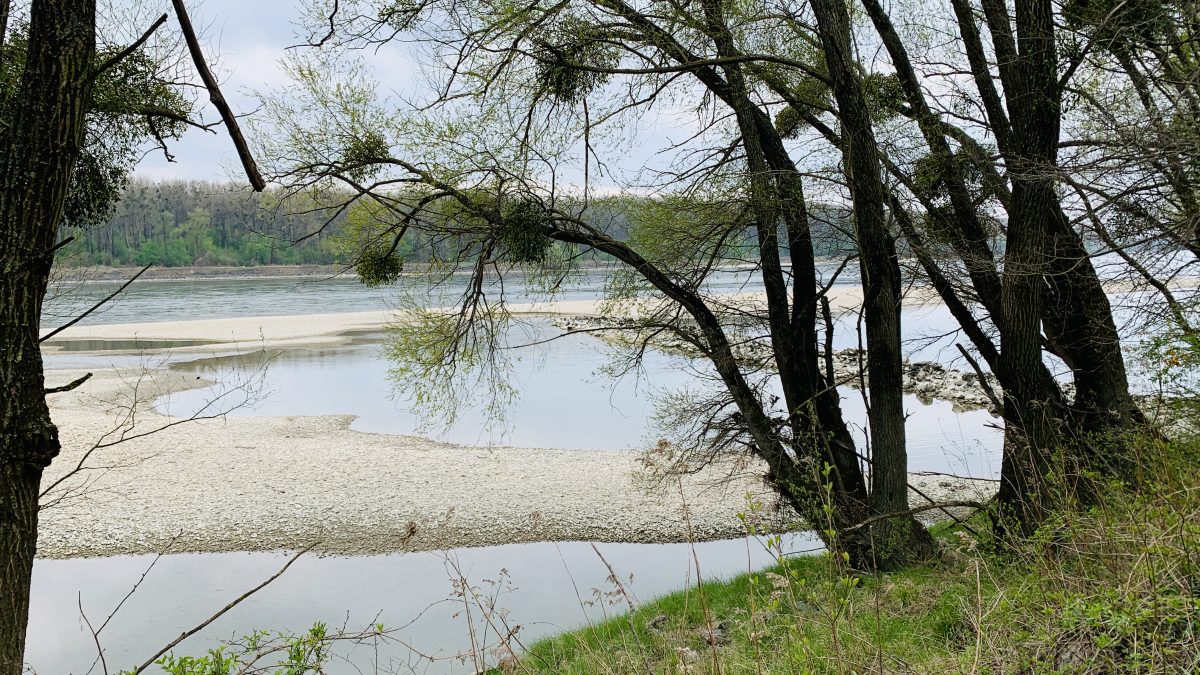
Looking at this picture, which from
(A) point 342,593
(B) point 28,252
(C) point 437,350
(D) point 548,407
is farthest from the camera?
(D) point 548,407

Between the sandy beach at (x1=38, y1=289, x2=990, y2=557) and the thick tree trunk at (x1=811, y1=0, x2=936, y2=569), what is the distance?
1.51 m

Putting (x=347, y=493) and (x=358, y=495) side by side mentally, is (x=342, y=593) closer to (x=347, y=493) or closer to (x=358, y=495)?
(x=358, y=495)

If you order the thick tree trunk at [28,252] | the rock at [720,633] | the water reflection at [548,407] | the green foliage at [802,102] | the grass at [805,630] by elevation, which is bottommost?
the water reflection at [548,407]

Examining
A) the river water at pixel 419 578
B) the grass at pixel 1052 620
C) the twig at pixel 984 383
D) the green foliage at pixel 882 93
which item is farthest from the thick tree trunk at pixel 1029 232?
the grass at pixel 1052 620

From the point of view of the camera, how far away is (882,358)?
8.29m

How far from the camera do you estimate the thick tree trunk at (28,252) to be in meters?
2.96

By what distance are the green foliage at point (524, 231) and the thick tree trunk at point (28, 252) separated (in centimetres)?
530

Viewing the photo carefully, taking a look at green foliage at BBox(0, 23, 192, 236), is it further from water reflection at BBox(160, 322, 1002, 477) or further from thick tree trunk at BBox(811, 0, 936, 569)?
water reflection at BBox(160, 322, 1002, 477)

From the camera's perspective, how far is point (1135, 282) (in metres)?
6.73

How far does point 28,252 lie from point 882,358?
23.2 feet

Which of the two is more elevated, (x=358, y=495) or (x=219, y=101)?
(x=219, y=101)

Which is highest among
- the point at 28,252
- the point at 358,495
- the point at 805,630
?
the point at 28,252

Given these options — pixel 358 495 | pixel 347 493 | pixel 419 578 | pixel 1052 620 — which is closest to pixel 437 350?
pixel 419 578

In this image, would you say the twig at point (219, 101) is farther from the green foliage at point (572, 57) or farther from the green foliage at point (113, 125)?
the green foliage at point (572, 57)
